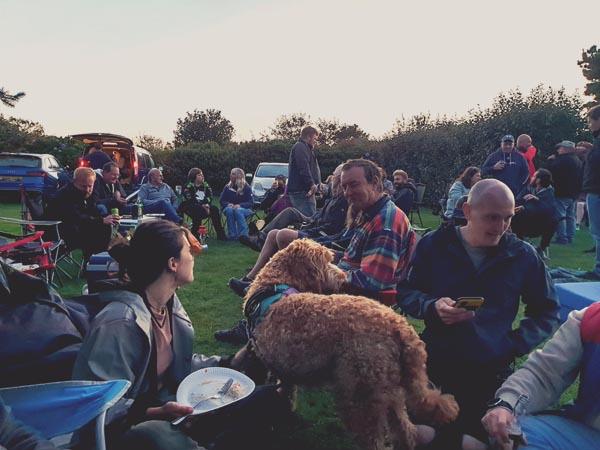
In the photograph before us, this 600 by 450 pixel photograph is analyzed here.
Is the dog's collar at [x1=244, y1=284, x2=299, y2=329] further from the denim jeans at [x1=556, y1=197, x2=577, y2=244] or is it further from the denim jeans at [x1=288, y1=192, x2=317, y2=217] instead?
the denim jeans at [x1=556, y1=197, x2=577, y2=244]

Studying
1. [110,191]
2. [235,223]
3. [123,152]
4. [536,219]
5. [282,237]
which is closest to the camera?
[282,237]

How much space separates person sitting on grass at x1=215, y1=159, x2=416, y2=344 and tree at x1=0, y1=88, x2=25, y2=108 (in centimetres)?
470

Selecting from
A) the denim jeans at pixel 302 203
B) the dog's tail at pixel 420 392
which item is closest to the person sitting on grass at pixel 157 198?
the denim jeans at pixel 302 203

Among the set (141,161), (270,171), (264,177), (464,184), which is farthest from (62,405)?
(141,161)

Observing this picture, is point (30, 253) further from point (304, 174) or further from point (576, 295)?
point (576, 295)

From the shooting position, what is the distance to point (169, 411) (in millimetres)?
1888

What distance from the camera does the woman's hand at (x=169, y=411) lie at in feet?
6.17

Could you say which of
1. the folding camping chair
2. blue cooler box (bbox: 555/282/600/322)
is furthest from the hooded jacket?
the folding camping chair

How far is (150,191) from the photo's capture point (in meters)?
10.4

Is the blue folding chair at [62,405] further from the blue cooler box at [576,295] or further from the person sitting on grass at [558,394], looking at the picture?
the blue cooler box at [576,295]

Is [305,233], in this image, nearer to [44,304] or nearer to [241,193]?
[44,304]

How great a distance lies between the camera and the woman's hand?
1.88 m

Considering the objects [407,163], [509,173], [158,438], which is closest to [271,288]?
[158,438]

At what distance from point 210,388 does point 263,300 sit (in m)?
0.83
